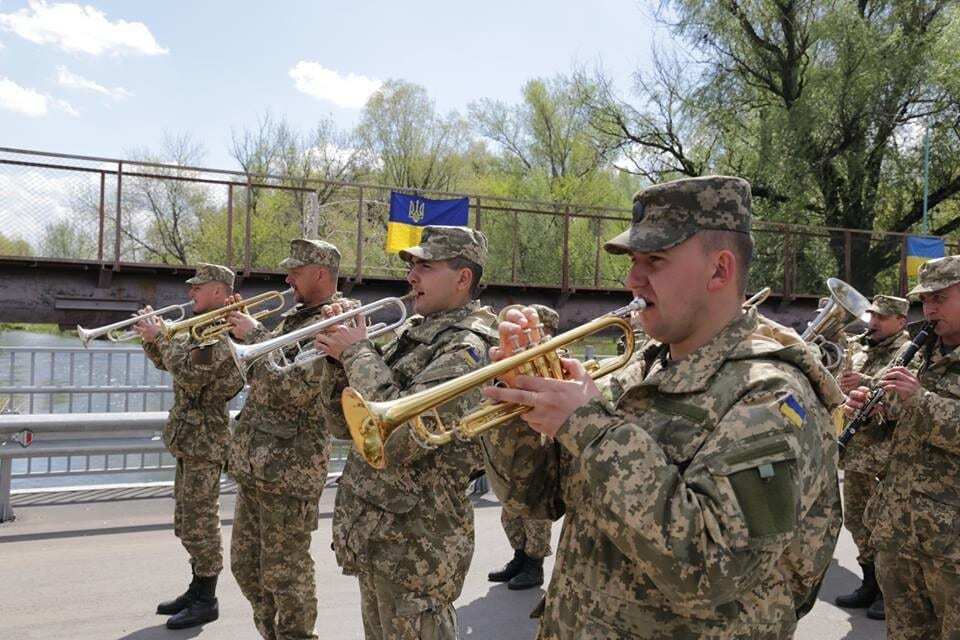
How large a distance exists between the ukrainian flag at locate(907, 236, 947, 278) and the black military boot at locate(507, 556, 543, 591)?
15010 millimetres

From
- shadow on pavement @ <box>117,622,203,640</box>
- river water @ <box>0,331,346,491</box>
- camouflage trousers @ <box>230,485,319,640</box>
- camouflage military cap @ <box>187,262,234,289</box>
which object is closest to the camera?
camouflage trousers @ <box>230,485,319,640</box>

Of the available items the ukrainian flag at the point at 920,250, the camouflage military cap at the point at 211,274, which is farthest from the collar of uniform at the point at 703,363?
the ukrainian flag at the point at 920,250

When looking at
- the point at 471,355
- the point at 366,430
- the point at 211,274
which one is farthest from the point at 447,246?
the point at 211,274

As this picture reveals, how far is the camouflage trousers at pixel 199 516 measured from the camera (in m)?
4.95

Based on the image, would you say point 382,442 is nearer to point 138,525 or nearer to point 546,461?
point 546,461

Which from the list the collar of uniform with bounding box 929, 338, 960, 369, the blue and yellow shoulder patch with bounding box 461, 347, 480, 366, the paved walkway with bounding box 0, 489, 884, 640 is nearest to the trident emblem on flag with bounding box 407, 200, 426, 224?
the paved walkway with bounding box 0, 489, 884, 640

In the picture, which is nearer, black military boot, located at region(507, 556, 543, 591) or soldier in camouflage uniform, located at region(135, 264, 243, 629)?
soldier in camouflage uniform, located at region(135, 264, 243, 629)

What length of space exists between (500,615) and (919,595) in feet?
8.20

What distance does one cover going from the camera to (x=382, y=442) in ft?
6.97

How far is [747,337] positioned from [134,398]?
8.12m

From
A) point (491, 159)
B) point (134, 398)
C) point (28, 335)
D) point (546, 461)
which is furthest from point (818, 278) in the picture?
point (28, 335)

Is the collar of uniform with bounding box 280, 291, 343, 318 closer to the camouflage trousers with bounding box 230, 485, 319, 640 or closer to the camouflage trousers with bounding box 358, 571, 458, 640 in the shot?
the camouflage trousers with bounding box 230, 485, 319, 640

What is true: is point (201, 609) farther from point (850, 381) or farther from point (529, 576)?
point (850, 381)

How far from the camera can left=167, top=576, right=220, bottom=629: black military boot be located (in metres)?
4.79
